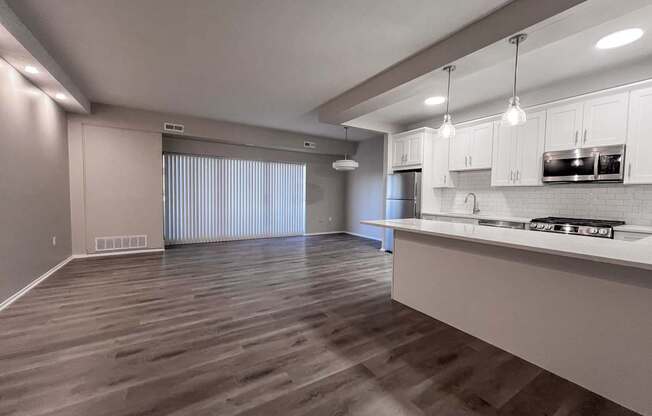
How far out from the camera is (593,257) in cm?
150

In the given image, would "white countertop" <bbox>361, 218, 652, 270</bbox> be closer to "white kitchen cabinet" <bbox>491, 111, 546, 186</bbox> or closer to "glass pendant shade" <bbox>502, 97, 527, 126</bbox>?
"glass pendant shade" <bbox>502, 97, 527, 126</bbox>

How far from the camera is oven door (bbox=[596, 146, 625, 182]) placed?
10.2 ft

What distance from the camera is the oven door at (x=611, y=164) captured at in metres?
3.11

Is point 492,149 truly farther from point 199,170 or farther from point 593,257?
point 199,170

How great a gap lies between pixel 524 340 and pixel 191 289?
3.49 metres

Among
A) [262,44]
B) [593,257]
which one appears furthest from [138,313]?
[593,257]

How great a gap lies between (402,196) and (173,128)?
4749 millimetres

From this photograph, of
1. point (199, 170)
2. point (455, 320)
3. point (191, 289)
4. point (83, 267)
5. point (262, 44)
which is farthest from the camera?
point (199, 170)

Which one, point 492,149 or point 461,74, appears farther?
point 492,149

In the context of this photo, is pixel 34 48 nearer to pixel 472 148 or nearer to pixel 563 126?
pixel 472 148

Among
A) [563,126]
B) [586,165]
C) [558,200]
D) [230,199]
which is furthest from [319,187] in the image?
[586,165]

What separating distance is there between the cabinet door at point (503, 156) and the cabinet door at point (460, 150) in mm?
472

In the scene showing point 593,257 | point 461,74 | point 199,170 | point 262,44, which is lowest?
point 593,257

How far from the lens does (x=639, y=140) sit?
9.84 ft
